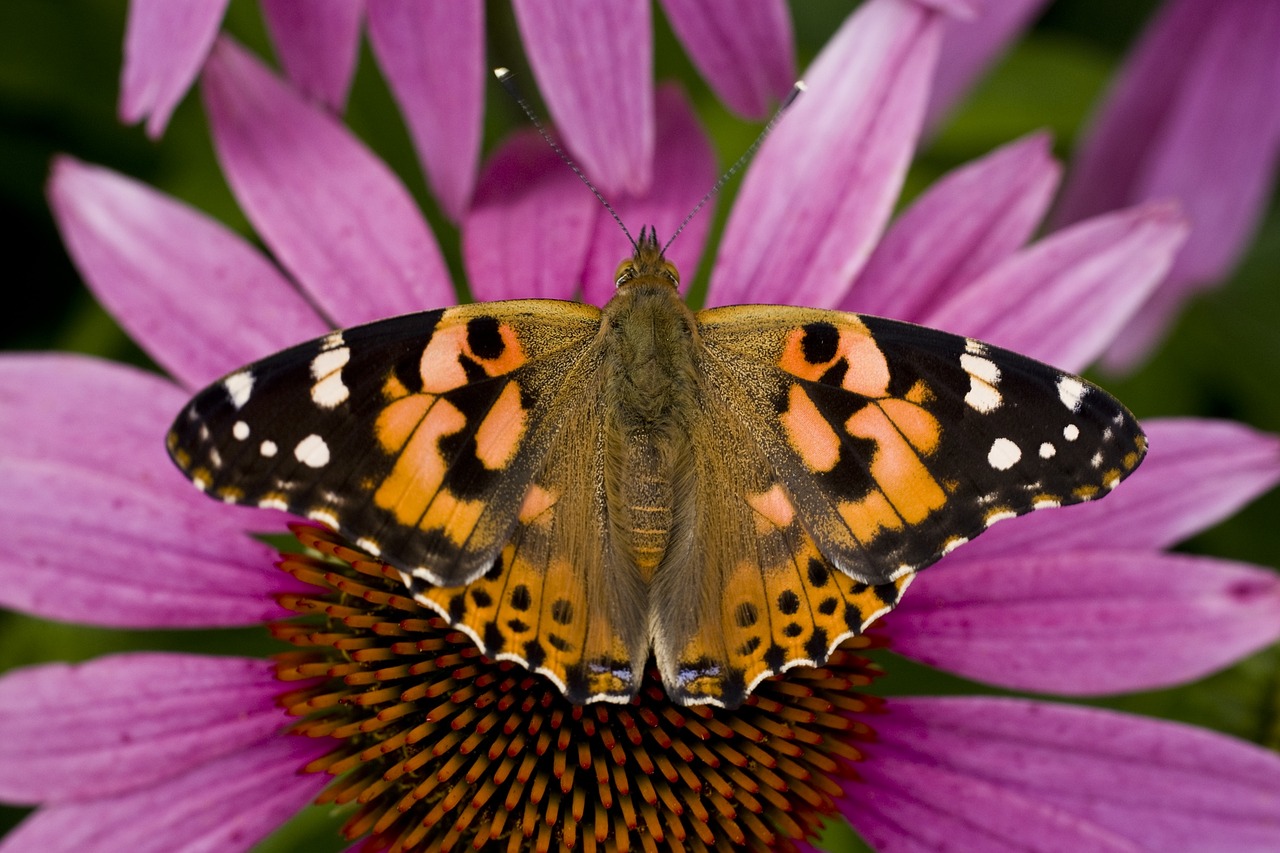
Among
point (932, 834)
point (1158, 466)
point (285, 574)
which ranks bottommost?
point (932, 834)

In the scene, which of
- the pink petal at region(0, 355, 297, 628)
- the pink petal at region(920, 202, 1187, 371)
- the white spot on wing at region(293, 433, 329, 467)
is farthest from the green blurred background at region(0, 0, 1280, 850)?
the white spot on wing at region(293, 433, 329, 467)

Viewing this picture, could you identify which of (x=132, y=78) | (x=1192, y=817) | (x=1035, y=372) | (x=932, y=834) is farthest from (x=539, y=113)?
(x=1192, y=817)

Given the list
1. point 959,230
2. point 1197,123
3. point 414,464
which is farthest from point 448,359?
point 1197,123

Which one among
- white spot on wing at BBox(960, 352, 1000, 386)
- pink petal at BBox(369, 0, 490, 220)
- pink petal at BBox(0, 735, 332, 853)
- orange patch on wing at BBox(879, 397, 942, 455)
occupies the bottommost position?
pink petal at BBox(0, 735, 332, 853)

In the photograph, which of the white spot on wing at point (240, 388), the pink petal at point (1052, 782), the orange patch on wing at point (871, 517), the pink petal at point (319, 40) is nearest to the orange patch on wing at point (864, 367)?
the orange patch on wing at point (871, 517)

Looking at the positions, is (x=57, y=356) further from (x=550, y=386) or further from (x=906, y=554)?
(x=906, y=554)

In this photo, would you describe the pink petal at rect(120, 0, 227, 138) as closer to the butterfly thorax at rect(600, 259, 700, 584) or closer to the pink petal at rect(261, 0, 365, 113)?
the pink petal at rect(261, 0, 365, 113)
